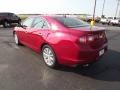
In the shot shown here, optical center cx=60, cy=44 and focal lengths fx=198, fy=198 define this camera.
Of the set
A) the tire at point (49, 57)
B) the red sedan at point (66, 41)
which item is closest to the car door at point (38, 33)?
the red sedan at point (66, 41)

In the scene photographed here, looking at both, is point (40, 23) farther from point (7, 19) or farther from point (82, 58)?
point (7, 19)

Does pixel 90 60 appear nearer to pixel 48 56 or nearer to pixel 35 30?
pixel 48 56

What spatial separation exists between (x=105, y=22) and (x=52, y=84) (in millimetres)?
37907

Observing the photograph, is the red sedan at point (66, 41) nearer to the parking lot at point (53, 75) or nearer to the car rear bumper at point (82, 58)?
the car rear bumper at point (82, 58)

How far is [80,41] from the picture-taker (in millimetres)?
4945

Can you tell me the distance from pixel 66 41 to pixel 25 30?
2.66 metres

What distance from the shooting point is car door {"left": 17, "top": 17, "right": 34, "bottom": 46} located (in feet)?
23.4

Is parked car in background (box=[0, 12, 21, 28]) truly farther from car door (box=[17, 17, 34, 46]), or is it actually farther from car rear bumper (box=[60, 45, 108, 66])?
car rear bumper (box=[60, 45, 108, 66])

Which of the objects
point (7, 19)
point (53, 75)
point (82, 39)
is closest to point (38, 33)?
point (53, 75)

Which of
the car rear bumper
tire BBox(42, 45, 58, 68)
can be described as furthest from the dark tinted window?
the car rear bumper

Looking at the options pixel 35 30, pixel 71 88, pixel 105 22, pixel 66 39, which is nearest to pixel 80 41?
pixel 66 39

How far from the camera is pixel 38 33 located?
6.27 meters

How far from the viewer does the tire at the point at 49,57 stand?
5.63m

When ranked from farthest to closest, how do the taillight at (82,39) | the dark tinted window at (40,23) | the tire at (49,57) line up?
the dark tinted window at (40,23), the tire at (49,57), the taillight at (82,39)
